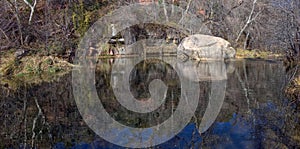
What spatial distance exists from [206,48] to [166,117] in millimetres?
10951

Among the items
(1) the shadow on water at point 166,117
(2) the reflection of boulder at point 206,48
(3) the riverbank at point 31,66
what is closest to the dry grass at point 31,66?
(3) the riverbank at point 31,66

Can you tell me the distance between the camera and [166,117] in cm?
560

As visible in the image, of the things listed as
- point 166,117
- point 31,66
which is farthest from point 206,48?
point 166,117

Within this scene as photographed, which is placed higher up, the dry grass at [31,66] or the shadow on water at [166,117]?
the dry grass at [31,66]

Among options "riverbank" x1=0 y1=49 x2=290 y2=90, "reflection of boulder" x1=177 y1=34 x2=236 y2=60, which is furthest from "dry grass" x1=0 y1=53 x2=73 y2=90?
"reflection of boulder" x1=177 y1=34 x2=236 y2=60

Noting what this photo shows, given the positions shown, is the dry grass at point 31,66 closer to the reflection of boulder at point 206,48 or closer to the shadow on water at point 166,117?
the shadow on water at point 166,117

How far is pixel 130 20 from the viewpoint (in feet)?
64.8

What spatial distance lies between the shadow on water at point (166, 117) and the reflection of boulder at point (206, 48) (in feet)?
23.2

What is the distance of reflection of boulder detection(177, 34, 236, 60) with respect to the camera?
16.0m

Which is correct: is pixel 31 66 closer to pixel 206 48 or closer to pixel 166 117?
pixel 206 48

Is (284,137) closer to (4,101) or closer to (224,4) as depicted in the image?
(4,101)

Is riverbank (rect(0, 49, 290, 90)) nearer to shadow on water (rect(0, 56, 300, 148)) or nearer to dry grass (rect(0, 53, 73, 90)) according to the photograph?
dry grass (rect(0, 53, 73, 90))

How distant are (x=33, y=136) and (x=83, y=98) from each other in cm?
267

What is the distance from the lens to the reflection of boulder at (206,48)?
52.3ft
